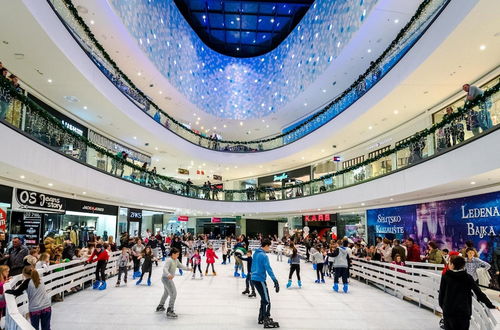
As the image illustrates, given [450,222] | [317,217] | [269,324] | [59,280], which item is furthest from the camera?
[317,217]

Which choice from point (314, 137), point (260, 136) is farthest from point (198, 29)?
point (314, 137)

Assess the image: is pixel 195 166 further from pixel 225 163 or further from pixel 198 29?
pixel 198 29

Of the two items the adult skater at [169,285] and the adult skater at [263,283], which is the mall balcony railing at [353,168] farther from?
the adult skater at [263,283]

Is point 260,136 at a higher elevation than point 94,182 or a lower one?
higher

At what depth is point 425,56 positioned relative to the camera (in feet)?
37.8

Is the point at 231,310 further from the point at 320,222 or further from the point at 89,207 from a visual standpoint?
the point at 320,222

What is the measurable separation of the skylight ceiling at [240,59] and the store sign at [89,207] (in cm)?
938

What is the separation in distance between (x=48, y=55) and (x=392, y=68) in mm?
12473

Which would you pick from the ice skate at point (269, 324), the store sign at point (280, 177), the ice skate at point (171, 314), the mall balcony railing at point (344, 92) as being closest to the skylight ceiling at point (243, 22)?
the mall balcony railing at point (344, 92)

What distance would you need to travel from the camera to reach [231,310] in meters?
8.30

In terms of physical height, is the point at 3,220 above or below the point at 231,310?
above

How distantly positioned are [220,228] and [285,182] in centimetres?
926

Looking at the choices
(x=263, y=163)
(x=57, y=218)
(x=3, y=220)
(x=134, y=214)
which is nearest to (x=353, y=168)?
(x=263, y=163)

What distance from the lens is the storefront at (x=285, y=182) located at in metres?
25.1
